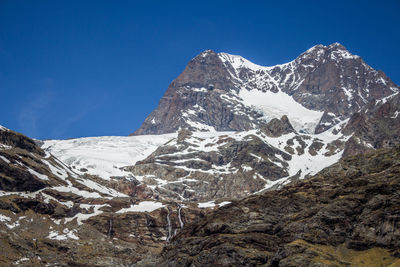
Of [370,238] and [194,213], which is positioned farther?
[194,213]

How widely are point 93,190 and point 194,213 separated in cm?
4793

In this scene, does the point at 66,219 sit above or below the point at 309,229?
above

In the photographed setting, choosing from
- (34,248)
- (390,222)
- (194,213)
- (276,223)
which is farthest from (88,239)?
(390,222)

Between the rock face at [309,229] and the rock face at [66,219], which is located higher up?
the rock face at [66,219]

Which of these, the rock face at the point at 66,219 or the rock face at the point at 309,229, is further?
the rock face at the point at 66,219

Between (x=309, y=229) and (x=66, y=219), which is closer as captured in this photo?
(x=309, y=229)

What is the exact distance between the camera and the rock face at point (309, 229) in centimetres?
7450

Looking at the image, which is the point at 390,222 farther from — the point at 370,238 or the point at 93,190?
the point at 93,190

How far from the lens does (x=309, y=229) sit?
273 ft

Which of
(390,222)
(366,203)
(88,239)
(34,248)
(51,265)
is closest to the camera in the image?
(390,222)

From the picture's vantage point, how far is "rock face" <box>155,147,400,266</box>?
7450cm

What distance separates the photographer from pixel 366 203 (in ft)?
281

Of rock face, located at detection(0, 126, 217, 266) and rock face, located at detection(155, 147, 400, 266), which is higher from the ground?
rock face, located at detection(0, 126, 217, 266)

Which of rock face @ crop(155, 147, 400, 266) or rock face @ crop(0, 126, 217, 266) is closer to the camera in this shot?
rock face @ crop(155, 147, 400, 266)
